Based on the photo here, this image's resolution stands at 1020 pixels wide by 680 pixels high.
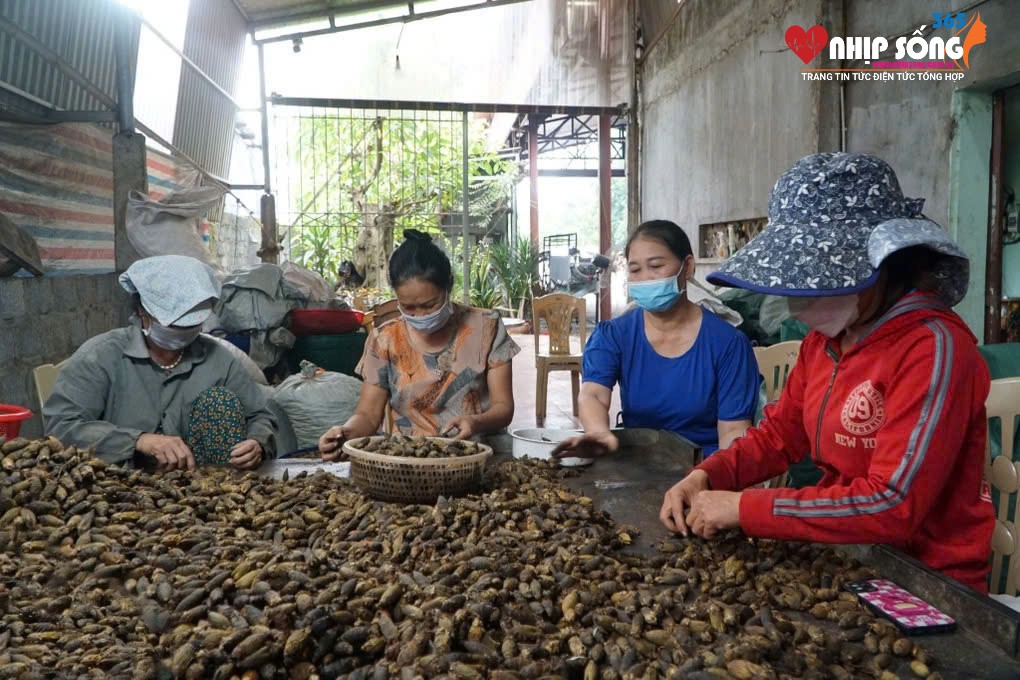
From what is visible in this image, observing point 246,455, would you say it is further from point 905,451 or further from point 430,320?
point 905,451

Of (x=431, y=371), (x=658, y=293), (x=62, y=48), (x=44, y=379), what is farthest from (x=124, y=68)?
(x=658, y=293)

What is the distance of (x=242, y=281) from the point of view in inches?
242

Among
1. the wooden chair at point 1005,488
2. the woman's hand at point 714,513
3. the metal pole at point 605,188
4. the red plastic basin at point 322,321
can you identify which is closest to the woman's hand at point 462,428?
the woman's hand at point 714,513

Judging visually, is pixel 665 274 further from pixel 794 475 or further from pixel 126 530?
pixel 126 530

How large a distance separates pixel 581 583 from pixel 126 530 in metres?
1.08

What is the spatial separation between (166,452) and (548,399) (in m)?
5.99

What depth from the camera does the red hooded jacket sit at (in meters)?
1.51

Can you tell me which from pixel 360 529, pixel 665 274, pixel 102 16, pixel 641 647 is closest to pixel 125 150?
pixel 102 16

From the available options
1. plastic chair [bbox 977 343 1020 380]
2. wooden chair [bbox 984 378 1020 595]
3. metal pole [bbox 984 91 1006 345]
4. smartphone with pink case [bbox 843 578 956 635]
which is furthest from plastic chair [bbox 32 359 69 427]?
metal pole [bbox 984 91 1006 345]

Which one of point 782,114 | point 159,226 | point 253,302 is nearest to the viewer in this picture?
point 159,226

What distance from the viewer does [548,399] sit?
325 inches

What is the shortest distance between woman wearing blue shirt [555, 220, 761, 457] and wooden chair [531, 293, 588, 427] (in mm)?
3886

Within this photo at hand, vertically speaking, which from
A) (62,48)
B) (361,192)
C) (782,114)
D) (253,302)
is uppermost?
(62,48)

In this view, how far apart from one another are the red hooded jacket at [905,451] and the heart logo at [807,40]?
15.5 ft
